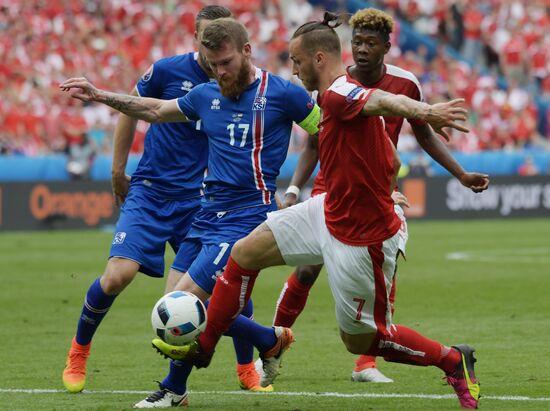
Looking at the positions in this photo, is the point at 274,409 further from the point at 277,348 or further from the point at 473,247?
the point at 473,247

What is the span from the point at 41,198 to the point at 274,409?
17.9 m

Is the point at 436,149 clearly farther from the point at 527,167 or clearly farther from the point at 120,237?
the point at 527,167

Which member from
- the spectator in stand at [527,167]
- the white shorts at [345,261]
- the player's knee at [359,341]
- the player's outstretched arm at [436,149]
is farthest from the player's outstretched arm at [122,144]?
the spectator in stand at [527,167]

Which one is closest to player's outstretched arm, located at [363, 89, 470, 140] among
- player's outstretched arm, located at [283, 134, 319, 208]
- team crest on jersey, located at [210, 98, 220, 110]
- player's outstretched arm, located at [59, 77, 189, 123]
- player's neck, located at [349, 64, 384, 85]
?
team crest on jersey, located at [210, 98, 220, 110]

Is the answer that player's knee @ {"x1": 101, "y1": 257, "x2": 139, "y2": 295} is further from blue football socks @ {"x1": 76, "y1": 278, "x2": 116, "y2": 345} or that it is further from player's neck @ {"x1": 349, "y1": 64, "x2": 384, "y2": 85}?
player's neck @ {"x1": 349, "y1": 64, "x2": 384, "y2": 85}

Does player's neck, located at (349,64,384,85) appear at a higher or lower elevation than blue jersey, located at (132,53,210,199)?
higher

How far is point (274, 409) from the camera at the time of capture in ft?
25.3

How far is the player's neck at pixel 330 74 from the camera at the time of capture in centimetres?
727

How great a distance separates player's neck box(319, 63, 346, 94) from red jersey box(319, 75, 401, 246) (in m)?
0.06

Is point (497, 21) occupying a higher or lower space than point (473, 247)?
higher

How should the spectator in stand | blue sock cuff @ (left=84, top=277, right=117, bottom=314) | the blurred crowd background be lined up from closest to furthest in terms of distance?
blue sock cuff @ (left=84, top=277, right=117, bottom=314), the blurred crowd background, the spectator in stand

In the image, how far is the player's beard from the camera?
7.84 meters

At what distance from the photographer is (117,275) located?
8602 mm

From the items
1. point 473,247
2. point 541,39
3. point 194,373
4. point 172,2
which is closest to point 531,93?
point 541,39
